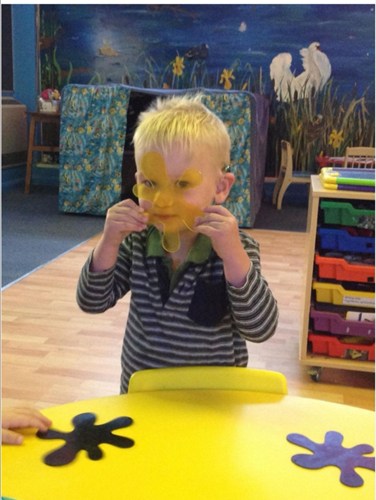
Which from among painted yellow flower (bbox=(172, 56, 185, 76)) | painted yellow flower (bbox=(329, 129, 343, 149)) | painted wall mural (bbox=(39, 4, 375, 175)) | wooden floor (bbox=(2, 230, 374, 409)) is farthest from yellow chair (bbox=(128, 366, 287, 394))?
painted yellow flower (bbox=(172, 56, 185, 76))

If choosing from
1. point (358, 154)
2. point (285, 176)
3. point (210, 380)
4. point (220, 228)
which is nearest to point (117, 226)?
point (220, 228)

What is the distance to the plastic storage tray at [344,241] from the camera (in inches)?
74.4

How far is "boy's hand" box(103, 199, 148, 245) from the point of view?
85cm

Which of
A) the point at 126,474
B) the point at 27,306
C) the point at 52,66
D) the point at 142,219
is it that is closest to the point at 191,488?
the point at 126,474

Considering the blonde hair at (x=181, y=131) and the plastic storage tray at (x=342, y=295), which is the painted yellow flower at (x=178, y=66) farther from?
the blonde hair at (x=181, y=131)

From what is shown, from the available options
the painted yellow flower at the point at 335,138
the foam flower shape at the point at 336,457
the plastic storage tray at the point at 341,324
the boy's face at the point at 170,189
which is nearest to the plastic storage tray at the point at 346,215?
the plastic storage tray at the point at 341,324

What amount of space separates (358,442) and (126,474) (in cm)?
27

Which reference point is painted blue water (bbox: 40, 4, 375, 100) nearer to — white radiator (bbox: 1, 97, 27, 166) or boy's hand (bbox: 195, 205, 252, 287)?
white radiator (bbox: 1, 97, 27, 166)

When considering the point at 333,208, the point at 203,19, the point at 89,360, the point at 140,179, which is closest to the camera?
the point at 140,179

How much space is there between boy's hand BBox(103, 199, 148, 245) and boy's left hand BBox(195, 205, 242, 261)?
89 mm

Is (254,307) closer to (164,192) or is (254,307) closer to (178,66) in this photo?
(164,192)

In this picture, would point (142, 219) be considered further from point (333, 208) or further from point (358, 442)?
point (333, 208)

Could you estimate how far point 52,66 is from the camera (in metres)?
5.87

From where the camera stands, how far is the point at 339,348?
1.97 m
